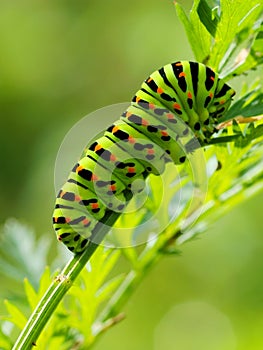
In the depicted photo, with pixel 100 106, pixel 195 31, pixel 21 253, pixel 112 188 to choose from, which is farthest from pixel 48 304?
pixel 100 106

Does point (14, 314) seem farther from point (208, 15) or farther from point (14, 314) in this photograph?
point (208, 15)

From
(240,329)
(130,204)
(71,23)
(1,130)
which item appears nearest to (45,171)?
(1,130)

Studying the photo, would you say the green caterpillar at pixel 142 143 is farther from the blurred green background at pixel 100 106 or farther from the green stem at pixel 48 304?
the blurred green background at pixel 100 106

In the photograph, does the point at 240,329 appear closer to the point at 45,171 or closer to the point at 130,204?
the point at 130,204

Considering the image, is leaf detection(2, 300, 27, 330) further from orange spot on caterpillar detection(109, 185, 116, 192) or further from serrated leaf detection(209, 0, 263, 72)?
serrated leaf detection(209, 0, 263, 72)

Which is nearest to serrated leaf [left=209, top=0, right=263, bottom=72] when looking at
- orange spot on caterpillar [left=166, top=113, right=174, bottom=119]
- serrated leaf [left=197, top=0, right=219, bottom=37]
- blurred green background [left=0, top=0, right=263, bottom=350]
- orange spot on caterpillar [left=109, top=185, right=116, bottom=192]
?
serrated leaf [left=197, top=0, right=219, bottom=37]

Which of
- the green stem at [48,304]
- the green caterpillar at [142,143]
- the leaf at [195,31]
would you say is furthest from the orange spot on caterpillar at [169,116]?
the green stem at [48,304]
